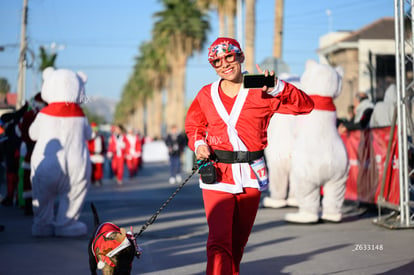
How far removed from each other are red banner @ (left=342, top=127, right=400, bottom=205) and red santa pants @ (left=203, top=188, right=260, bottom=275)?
17.0 ft

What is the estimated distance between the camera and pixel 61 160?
8.31m

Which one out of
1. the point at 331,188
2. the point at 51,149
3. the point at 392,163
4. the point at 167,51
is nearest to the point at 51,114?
the point at 51,149

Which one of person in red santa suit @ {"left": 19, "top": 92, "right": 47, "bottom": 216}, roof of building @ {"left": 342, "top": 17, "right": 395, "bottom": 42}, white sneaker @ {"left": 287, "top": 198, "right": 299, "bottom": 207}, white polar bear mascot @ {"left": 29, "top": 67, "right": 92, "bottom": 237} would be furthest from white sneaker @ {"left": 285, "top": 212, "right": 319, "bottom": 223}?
roof of building @ {"left": 342, "top": 17, "right": 395, "bottom": 42}

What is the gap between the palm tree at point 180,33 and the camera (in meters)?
45.8

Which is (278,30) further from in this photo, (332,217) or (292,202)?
(332,217)

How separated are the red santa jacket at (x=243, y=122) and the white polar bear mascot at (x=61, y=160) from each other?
3.90 meters

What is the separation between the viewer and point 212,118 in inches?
190

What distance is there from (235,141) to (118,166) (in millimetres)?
16951

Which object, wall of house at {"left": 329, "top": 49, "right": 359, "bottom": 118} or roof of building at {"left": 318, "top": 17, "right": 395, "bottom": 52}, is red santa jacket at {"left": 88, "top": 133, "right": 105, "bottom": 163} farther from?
roof of building at {"left": 318, "top": 17, "right": 395, "bottom": 52}

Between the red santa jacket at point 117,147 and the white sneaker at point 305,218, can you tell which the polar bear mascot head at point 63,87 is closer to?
the white sneaker at point 305,218

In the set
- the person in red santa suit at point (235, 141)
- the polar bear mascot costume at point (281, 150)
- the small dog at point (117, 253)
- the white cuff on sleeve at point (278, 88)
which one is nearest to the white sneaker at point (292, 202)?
the polar bear mascot costume at point (281, 150)

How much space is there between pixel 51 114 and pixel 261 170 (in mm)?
4462

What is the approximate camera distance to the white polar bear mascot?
8320 mm

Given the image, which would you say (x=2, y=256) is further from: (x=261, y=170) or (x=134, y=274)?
(x=261, y=170)
